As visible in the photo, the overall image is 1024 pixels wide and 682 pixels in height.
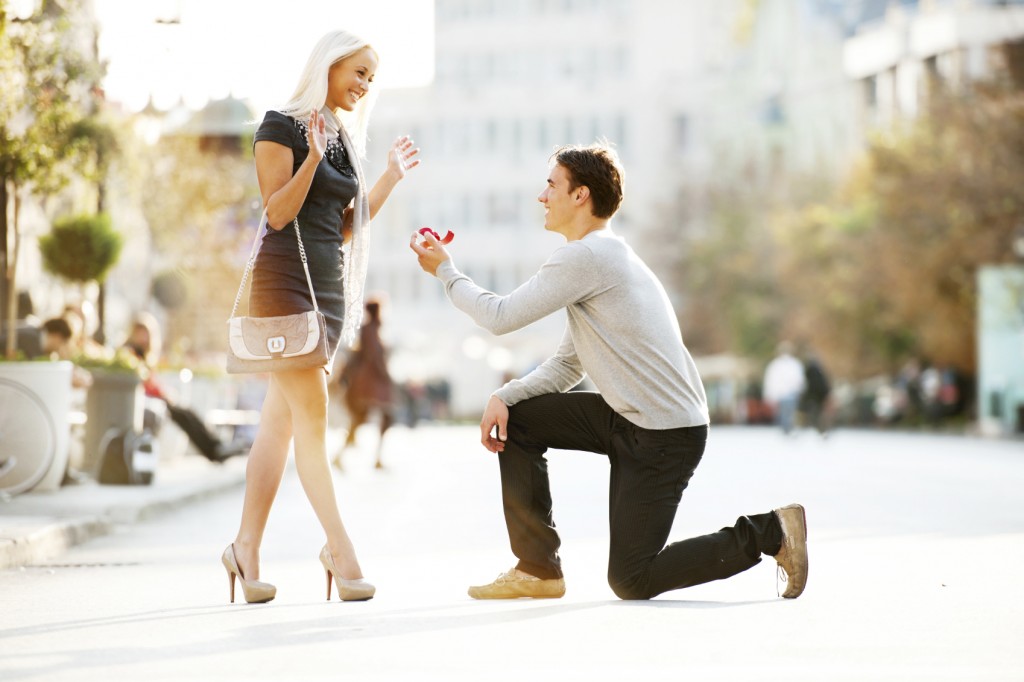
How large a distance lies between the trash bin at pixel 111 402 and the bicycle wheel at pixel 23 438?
3.20 meters

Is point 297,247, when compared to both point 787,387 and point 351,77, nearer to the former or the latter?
point 351,77

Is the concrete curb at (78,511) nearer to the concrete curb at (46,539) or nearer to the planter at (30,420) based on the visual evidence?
the concrete curb at (46,539)

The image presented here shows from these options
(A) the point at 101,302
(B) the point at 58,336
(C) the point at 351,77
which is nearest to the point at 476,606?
Result: (C) the point at 351,77

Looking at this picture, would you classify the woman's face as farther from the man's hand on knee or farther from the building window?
the building window

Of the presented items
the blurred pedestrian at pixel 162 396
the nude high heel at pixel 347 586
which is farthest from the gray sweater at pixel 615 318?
the blurred pedestrian at pixel 162 396

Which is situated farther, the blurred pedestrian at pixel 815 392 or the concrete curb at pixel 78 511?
the blurred pedestrian at pixel 815 392

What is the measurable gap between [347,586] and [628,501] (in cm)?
113

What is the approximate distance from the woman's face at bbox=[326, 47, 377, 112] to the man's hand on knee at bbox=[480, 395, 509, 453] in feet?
4.18

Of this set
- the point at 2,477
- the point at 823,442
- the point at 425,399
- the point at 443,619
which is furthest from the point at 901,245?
the point at 443,619

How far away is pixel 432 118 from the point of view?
A: 96250mm

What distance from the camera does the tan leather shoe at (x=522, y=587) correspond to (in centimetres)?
830

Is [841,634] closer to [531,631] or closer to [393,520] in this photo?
[531,631]

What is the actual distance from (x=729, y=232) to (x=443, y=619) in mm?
66553

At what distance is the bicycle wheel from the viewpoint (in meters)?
13.4
